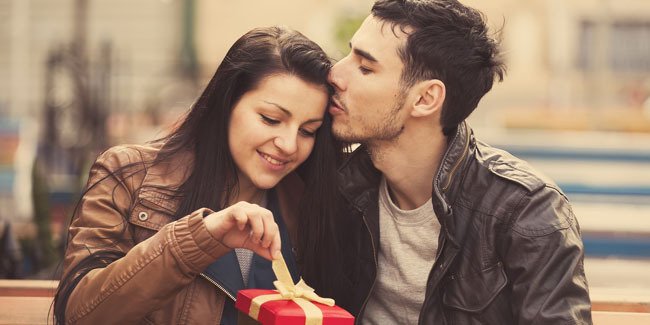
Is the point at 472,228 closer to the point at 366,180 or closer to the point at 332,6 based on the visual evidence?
the point at 366,180

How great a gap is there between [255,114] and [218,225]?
1.77 feet

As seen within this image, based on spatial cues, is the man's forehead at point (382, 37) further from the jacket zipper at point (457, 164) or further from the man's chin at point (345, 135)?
the jacket zipper at point (457, 164)

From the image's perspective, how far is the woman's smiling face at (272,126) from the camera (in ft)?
8.42

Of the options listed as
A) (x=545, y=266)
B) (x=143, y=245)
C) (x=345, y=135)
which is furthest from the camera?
(x=345, y=135)

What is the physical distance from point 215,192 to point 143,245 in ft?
1.44

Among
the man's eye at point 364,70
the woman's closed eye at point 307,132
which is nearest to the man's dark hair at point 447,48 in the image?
the man's eye at point 364,70

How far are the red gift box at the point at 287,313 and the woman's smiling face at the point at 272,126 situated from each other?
0.45 meters

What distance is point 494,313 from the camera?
2.53 metres

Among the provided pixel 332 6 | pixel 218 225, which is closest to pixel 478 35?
pixel 218 225

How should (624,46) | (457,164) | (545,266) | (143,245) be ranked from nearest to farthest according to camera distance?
(143,245), (545,266), (457,164), (624,46)

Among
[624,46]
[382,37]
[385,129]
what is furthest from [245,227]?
[624,46]

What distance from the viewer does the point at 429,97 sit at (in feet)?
9.37

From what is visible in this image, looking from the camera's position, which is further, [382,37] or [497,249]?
[382,37]

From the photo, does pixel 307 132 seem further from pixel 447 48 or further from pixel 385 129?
pixel 447 48
